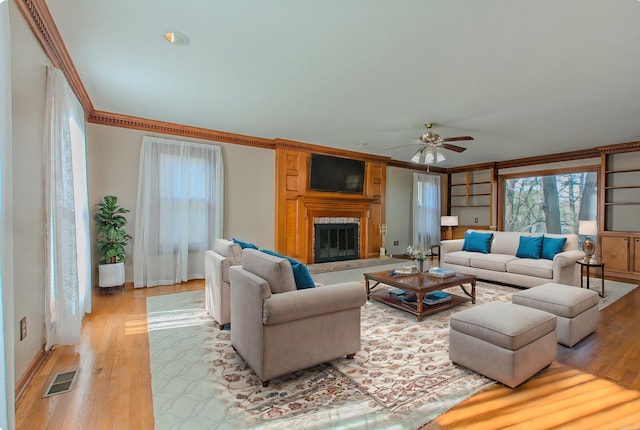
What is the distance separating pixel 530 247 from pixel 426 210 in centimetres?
362

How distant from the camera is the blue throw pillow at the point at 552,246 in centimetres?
454

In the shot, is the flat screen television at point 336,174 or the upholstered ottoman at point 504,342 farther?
the flat screen television at point 336,174

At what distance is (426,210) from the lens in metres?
8.33

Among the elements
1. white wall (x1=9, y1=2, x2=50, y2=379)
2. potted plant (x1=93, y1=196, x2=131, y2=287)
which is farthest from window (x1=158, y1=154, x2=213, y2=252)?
white wall (x1=9, y1=2, x2=50, y2=379)

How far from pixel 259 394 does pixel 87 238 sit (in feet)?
9.70

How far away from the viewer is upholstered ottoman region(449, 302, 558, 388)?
1999 millimetres

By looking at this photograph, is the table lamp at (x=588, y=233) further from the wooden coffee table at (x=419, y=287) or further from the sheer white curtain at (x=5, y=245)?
the sheer white curtain at (x=5, y=245)

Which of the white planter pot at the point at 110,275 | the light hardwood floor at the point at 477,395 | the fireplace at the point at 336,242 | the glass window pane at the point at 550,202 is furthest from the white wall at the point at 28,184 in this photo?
the glass window pane at the point at 550,202

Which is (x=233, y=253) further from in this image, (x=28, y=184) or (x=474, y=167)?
(x=474, y=167)

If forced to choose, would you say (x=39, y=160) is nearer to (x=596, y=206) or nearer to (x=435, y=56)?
(x=435, y=56)

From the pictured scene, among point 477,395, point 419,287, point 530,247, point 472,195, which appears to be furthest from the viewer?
point 472,195

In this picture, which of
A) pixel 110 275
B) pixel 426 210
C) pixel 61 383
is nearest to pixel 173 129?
pixel 110 275

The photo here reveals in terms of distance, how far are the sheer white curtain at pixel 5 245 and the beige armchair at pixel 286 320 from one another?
1194mm

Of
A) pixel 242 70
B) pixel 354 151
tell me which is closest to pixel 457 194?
pixel 354 151
